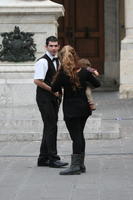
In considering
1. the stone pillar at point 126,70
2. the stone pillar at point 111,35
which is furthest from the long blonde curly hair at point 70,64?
the stone pillar at point 111,35

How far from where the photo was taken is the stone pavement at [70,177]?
879 cm

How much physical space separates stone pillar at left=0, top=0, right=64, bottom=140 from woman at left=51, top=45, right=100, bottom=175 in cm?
396

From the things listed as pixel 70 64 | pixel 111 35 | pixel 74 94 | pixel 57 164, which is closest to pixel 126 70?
pixel 111 35

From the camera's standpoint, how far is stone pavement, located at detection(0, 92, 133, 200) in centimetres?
879

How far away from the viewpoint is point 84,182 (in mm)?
9562

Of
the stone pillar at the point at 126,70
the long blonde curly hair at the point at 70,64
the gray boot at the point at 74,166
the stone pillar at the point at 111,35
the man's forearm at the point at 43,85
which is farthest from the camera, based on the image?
the stone pillar at the point at 111,35

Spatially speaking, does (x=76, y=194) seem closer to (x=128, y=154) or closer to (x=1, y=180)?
(x=1, y=180)

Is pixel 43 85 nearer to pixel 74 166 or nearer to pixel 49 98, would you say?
pixel 49 98

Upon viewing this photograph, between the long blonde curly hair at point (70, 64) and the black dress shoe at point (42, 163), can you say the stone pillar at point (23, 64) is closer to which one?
the black dress shoe at point (42, 163)

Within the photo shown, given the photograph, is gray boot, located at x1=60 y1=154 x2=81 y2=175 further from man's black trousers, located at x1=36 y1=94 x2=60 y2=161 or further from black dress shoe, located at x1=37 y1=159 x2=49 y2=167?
black dress shoe, located at x1=37 y1=159 x2=49 y2=167

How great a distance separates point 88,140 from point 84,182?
4.12 meters

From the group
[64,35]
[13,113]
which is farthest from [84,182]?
[64,35]

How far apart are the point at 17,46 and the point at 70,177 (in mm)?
4833

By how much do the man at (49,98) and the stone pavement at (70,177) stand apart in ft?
0.69
